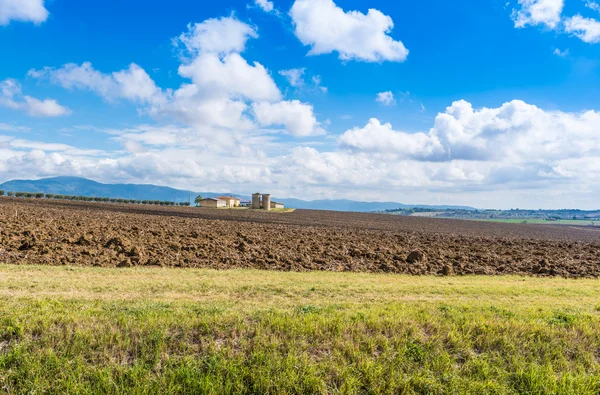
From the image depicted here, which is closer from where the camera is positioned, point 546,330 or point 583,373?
point 583,373

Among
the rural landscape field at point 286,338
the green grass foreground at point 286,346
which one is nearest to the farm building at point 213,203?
the rural landscape field at point 286,338

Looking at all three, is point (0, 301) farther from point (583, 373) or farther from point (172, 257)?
point (583, 373)

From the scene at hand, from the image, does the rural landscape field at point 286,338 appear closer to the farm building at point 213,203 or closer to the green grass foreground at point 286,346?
the green grass foreground at point 286,346

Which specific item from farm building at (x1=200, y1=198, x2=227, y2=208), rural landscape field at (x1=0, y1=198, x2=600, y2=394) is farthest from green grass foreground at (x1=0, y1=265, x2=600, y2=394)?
farm building at (x1=200, y1=198, x2=227, y2=208)

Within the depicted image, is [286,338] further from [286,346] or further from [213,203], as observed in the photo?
[213,203]

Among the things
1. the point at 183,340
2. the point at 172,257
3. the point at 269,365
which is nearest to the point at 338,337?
the point at 269,365

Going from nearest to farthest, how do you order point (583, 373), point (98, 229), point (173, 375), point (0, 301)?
1. point (173, 375)
2. point (583, 373)
3. point (0, 301)
4. point (98, 229)

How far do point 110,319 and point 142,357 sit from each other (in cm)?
167

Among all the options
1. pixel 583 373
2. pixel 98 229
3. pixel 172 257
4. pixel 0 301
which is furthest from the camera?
pixel 98 229

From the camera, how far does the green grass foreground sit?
7418 millimetres

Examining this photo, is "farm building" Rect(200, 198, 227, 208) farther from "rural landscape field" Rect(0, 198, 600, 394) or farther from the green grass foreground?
the green grass foreground

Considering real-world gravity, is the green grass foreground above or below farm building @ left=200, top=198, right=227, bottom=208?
below

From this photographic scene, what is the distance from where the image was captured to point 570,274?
2270cm

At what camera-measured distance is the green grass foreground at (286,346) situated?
24.3 ft
